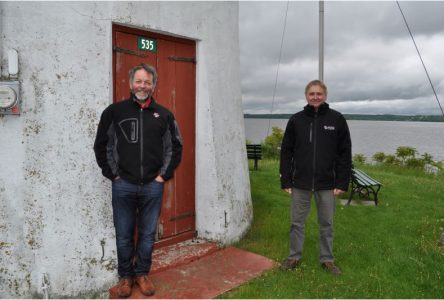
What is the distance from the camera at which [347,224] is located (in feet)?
21.3

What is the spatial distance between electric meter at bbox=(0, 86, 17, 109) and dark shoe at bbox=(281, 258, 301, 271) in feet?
10.7

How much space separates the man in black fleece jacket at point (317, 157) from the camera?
425cm

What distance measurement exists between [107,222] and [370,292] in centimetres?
277

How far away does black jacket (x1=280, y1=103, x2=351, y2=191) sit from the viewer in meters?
4.25

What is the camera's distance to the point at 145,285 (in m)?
3.83

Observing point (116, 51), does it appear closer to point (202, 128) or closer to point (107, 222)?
point (202, 128)

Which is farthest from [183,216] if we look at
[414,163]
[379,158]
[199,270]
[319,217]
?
[379,158]

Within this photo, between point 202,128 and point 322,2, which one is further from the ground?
point 322,2

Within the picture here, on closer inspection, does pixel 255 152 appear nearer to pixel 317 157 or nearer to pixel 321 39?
pixel 321 39

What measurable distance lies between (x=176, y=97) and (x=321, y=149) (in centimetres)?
187

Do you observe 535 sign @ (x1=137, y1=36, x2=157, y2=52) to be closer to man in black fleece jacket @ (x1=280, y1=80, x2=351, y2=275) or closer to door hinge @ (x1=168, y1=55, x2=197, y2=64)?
door hinge @ (x1=168, y1=55, x2=197, y2=64)

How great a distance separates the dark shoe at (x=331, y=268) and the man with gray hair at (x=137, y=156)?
Answer: 2.07 metres

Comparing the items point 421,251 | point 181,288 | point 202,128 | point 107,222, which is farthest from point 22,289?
point 421,251

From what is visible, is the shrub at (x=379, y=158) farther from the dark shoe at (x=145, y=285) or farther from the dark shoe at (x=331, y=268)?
the dark shoe at (x=145, y=285)
